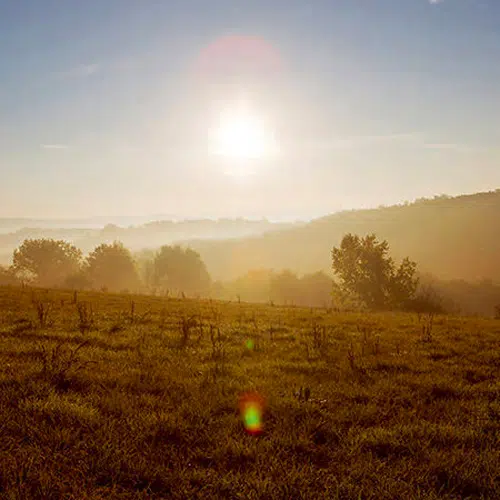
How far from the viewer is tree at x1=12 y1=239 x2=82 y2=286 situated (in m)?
99.6

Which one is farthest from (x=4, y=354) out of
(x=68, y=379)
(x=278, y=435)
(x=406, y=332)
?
(x=406, y=332)

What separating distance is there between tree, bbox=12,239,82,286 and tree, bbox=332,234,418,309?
210ft

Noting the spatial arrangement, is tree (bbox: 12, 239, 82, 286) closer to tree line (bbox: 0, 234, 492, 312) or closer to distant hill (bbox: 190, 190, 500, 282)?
tree line (bbox: 0, 234, 492, 312)

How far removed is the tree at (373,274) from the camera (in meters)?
61.1

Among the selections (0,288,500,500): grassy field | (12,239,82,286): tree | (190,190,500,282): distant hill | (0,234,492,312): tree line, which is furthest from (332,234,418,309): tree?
(190,190,500,282): distant hill

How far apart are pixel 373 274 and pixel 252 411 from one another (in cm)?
6019

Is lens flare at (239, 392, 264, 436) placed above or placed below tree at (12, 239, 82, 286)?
below

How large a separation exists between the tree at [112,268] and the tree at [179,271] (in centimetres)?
587

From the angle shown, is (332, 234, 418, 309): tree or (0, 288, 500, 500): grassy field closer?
(0, 288, 500, 500): grassy field

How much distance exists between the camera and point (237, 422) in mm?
6422

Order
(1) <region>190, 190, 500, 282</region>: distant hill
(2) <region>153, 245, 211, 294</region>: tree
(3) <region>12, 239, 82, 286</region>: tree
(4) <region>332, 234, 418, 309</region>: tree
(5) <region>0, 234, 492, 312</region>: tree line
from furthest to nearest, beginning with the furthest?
(1) <region>190, 190, 500, 282</region>: distant hill
(2) <region>153, 245, 211, 294</region>: tree
(3) <region>12, 239, 82, 286</region>: tree
(5) <region>0, 234, 492, 312</region>: tree line
(4) <region>332, 234, 418, 309</region>: tree

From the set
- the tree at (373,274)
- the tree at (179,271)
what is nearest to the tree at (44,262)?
the tree at (179,271)

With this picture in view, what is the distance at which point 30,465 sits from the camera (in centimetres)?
476

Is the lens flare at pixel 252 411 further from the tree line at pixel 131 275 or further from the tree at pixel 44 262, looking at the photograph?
the tree at pixel 44 262
